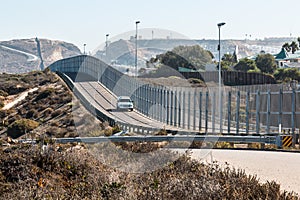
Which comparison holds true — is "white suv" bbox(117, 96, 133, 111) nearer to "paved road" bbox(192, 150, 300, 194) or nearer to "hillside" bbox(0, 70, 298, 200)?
"paved road" bbox(192, 150, 300, 194)

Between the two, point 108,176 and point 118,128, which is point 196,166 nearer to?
point 108,176

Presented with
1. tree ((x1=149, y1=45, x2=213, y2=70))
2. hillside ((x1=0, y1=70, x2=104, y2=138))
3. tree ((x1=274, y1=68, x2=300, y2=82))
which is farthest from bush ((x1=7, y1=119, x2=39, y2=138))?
tree ((x1=149, y1=45, x2=213, y2=70))

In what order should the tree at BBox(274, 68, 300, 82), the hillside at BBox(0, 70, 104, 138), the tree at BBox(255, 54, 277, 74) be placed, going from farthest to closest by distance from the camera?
the tree at BBox(255, 54, 277, 74) < the tree at BBox(274, 68, 300, 82) < the hillside at BBox(0, 70, 104, 138)

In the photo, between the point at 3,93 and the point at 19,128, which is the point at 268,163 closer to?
the point at 19,128

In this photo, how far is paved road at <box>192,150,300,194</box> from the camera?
51.2 feet

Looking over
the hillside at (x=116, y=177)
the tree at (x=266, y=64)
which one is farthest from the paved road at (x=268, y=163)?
the tree at (x=266, y=64)

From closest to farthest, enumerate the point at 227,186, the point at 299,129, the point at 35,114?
the point at 227,186 < the point at 299,129 < the point at 35,114

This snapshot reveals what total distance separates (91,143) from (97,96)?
48.8m

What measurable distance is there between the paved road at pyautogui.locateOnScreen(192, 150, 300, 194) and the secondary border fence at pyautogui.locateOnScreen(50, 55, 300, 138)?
18.9ft

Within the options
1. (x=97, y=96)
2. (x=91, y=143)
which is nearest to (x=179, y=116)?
(x=91, y=143)

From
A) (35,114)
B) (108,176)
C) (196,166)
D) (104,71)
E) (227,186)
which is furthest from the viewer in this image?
(104,71)

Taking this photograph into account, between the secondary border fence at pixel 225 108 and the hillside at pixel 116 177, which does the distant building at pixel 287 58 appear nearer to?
the secondary border fence at pixel 225 108

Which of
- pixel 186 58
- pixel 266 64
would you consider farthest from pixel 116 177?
pixel 186 58

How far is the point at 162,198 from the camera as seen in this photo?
1047 cm
